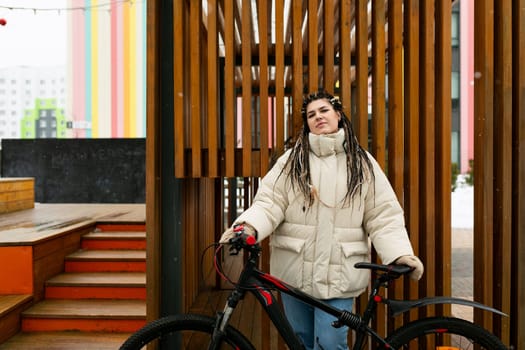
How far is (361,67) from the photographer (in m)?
2.28

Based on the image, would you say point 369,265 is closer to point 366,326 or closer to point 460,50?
point 366,326

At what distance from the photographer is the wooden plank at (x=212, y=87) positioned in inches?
88.9

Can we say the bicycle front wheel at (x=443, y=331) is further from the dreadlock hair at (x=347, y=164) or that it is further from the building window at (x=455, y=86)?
the building window at (x=455, y=86)

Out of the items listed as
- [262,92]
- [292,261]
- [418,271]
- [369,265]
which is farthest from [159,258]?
[418,271]

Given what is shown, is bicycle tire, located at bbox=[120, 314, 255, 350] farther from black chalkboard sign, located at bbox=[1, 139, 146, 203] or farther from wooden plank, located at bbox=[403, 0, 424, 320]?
black chalkboard sign, located at bbox=[1, 139, 146, 203]

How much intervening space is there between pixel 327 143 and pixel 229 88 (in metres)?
0.76

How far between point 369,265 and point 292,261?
353 millimetres

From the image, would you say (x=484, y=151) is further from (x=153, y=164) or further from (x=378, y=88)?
(x=153, y=164)

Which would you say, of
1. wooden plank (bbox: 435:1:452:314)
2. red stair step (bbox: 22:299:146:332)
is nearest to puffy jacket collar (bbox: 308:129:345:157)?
wooden plank (bbox: 435:1:452:314)

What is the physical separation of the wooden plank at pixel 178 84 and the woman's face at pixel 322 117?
2.63ft

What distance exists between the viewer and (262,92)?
228 centimetres

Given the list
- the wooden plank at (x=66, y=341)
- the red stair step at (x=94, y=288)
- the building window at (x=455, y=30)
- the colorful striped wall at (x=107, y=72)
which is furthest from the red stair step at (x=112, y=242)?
the building window at (x=455, y=30)

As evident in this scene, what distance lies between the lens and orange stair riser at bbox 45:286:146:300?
11.3 ft

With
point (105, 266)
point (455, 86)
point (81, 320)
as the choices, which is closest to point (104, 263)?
point (105, 266)
